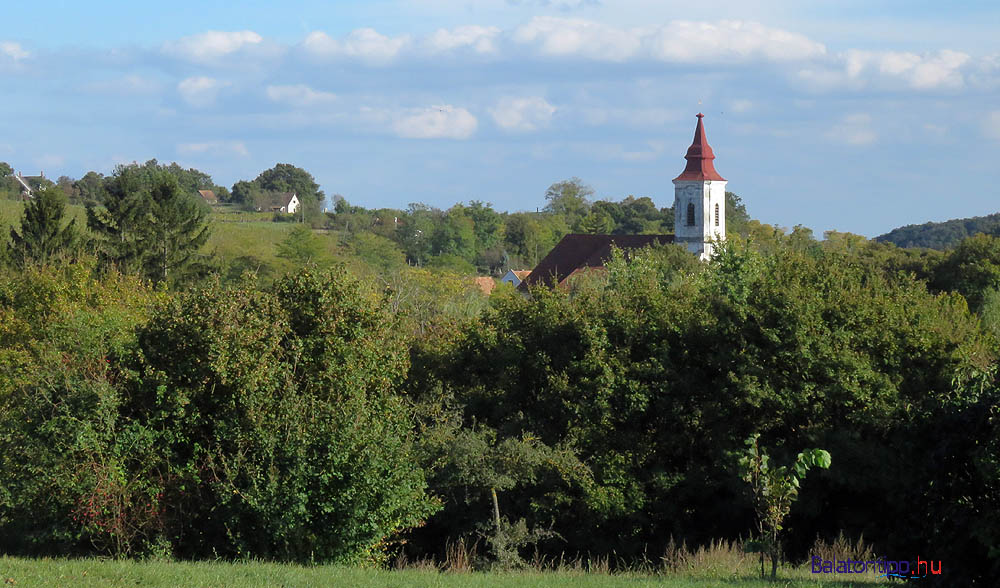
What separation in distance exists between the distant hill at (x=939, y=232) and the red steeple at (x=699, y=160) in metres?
94.0

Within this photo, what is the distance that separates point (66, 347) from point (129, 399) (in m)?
7.55

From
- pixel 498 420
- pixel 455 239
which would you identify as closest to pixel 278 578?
pixel 498 420

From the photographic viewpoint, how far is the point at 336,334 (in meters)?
19.9

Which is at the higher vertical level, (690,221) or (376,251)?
(690,221)

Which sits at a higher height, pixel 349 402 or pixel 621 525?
pixel 349 402

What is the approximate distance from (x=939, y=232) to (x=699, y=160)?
108450 millimetres

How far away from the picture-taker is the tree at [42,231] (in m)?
52.8

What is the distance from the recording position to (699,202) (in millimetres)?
88188

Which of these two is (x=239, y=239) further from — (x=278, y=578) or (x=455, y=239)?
(x=278, y=578)

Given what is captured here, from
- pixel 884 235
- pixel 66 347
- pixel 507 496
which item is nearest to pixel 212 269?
pixel 66 347

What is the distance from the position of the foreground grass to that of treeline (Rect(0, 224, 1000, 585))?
2.88m

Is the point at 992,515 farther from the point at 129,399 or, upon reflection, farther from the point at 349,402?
the point at 129,399

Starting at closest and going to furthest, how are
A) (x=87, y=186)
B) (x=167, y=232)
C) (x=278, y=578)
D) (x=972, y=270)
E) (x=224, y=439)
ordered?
(x=278, y=578) → (x=224, y=439) → (x=167, y=232) → (x=972, y=270) → (x=87, y=186)

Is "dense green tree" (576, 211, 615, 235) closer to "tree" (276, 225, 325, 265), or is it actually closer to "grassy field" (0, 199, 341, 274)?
"grassy field" (0, 199, 341, 274)
